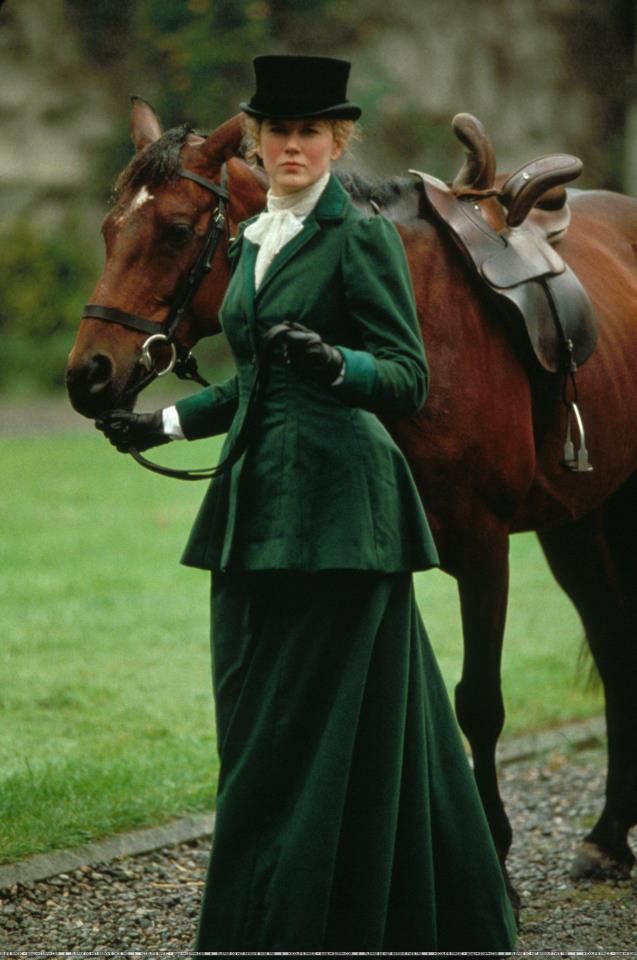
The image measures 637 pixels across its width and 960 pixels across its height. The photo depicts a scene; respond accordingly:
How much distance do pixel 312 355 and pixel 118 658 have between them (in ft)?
16.3

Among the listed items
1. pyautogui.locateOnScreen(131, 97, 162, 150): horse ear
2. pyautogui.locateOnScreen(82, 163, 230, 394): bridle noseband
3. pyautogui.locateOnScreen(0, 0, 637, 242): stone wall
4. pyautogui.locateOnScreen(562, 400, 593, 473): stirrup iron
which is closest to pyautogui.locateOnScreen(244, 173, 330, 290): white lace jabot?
pyautogui.locateOnScreen(82, 163, 230, 394): bridle noseband

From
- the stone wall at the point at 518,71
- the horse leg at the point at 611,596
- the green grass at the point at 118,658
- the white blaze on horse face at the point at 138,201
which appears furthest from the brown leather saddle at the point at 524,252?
the stone wall at the point at 518,71

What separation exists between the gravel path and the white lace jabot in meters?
1.82

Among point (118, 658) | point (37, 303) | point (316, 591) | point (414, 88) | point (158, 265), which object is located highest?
point (414, 88)

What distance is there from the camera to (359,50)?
21156 millimetres

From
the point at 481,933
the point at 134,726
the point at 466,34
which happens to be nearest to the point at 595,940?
the point at 481,933

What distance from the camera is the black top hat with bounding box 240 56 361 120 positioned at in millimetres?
3512

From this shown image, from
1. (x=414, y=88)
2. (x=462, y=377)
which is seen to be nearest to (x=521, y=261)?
(x=462, y=377)

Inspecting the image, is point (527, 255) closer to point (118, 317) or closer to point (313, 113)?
point (118, 317)

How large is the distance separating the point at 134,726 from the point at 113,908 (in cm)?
210

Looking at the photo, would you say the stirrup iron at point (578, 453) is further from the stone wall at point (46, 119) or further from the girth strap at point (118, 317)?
the stone wall at point (46, 119)

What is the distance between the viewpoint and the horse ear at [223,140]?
4.51 meters

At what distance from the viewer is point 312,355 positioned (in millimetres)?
3338

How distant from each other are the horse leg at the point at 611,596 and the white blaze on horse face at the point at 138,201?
1958 millimetres
